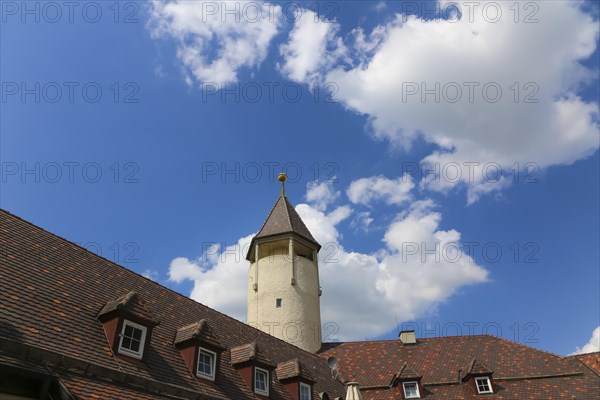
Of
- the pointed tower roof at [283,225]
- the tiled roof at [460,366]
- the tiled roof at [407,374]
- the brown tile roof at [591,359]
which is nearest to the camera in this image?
the tiled roof at [460,366]

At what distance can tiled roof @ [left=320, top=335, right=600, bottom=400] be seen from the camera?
74.0 feet

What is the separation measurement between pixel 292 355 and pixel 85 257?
1135 cm

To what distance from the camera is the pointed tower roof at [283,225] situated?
31.5 meters

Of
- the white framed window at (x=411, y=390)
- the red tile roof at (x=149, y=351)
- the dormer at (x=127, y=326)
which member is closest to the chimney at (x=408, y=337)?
the red tile roof at (x=149, y=351)

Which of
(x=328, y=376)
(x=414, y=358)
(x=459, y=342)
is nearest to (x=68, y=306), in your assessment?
(x=328, y=376)

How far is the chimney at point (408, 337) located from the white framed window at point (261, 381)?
1449 cm

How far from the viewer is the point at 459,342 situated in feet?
92.4

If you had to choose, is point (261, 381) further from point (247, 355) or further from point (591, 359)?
point (591, 359)

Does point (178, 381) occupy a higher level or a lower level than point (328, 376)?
lower

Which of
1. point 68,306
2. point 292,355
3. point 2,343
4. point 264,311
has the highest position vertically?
point 264,311

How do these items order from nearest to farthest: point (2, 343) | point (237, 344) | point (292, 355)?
point (2, 343), point (237, 344), point (292, 355)

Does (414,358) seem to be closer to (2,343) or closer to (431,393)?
(431,393)

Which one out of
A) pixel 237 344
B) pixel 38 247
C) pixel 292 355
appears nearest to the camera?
pixel 38 247

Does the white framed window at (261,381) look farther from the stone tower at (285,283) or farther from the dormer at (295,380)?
Result: the stone tower at (285,283)
